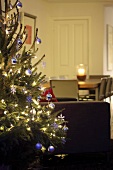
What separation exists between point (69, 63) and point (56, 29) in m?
0.92

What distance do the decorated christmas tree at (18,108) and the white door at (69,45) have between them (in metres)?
6.85

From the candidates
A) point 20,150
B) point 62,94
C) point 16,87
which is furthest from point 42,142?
point 62,94

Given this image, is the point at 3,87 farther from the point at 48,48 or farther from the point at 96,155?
the point at 48,48

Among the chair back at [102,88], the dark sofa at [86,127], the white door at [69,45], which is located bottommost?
the dark sofa at [86,127]

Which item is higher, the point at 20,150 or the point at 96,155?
the point at 20,150

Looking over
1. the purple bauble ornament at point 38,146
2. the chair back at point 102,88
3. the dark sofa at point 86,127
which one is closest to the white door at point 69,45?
the chair back at point 102,88

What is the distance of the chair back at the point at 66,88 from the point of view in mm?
6160

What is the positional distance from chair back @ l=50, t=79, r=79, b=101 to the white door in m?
3.67

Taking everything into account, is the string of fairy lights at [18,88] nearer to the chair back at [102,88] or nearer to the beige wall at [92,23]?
the chair back at [102,88]

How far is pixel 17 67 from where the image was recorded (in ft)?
9.37

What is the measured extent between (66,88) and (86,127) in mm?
2282

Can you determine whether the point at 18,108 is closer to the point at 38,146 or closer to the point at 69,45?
the point at 38,146

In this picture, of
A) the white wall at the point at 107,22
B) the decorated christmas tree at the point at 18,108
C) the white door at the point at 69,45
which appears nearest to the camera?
the decorated christmas tree at the point at 18,108

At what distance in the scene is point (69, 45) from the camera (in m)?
9.92
